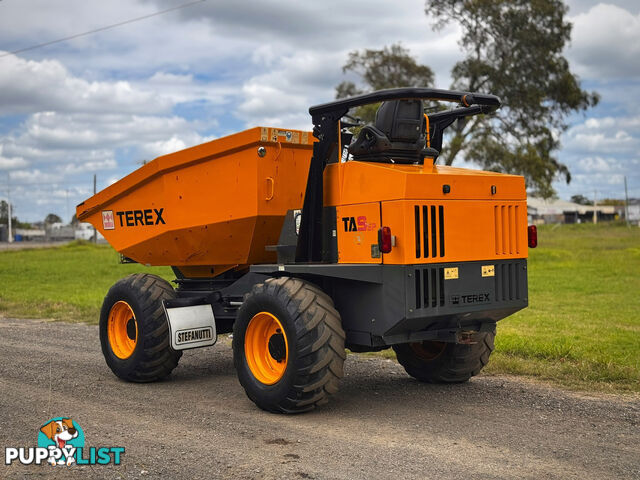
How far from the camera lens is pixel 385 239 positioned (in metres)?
6.70

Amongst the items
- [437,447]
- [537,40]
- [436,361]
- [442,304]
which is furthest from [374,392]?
[537,40]

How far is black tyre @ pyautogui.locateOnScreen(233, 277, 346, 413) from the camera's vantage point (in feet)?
22.5

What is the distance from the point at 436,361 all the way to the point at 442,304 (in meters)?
1.60

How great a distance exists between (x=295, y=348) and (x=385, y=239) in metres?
1.29

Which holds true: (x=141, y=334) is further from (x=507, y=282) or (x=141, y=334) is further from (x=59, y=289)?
(x=59, y=289)

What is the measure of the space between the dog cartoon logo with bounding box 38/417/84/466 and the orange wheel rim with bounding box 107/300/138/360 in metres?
2.37

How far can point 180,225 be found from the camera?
8734 mm

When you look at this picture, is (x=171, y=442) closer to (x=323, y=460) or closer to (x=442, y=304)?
(x=323, y=460)

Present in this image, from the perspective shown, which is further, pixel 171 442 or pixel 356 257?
pixel 356 257

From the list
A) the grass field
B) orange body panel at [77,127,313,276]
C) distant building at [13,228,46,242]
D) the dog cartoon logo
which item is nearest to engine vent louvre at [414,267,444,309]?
orange body panel at [77,127,313,276]

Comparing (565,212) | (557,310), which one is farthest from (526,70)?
(565,212)

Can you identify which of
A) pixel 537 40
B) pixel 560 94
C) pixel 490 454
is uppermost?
pixel 537 40

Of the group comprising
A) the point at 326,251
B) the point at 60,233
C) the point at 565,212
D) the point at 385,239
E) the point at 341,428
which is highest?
the point at 565,212

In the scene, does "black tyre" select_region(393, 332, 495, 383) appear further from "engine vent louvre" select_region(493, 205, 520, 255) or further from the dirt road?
"engine vent louvre" select_region(493, 205, 520, 255)
